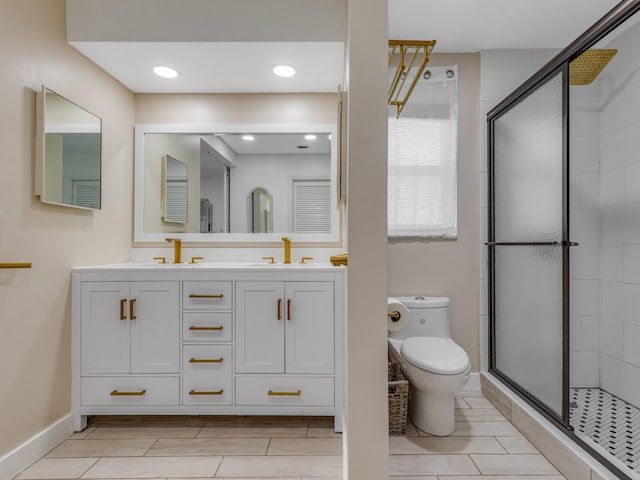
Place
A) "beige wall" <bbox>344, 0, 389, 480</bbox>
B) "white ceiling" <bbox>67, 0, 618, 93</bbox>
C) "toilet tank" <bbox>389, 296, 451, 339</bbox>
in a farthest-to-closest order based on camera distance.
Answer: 1. "toilet tank" <bbox>389, 296, 451, 339</bbox>
2. "white ceiling" <bbox>67, 0, 618, 93</bbox>
3. "beige wall" <bbox>344, 0, 389, 480</bbox>

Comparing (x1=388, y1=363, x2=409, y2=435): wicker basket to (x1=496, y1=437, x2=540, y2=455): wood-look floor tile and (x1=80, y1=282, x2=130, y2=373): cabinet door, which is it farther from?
(x1=80, y1=282, x2=130, y2=373): cabinet door

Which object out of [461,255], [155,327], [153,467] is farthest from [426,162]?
[153,467]

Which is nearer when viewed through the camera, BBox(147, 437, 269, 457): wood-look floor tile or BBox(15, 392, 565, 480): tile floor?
BBox(15, 392, 565, 480): tile floor

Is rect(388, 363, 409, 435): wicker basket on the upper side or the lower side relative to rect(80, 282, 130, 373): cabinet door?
lower

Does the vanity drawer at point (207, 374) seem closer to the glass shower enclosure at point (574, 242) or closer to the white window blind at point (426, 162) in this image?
the white window blind at point (426, 162)

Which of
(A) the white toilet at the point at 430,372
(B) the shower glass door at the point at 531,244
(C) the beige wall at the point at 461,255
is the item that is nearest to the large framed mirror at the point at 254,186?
(C) the beige wall at the point at 461,255

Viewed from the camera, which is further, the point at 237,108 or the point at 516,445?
the point at 237,108

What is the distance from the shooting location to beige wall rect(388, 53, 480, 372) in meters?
2.67

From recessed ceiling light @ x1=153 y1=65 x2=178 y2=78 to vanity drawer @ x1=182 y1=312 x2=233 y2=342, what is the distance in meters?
1.47

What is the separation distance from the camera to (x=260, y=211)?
269 centimetres

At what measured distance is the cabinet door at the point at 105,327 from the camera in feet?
6.82

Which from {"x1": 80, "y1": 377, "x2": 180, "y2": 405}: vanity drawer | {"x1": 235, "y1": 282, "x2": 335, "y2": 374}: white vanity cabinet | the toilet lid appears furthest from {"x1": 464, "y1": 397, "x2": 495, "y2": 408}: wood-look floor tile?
{"x1": 80, "y1": 377, "x2": 180, "y2": 405}: vanity drawer

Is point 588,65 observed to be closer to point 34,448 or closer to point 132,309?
point 132,309

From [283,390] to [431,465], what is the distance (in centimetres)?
81
